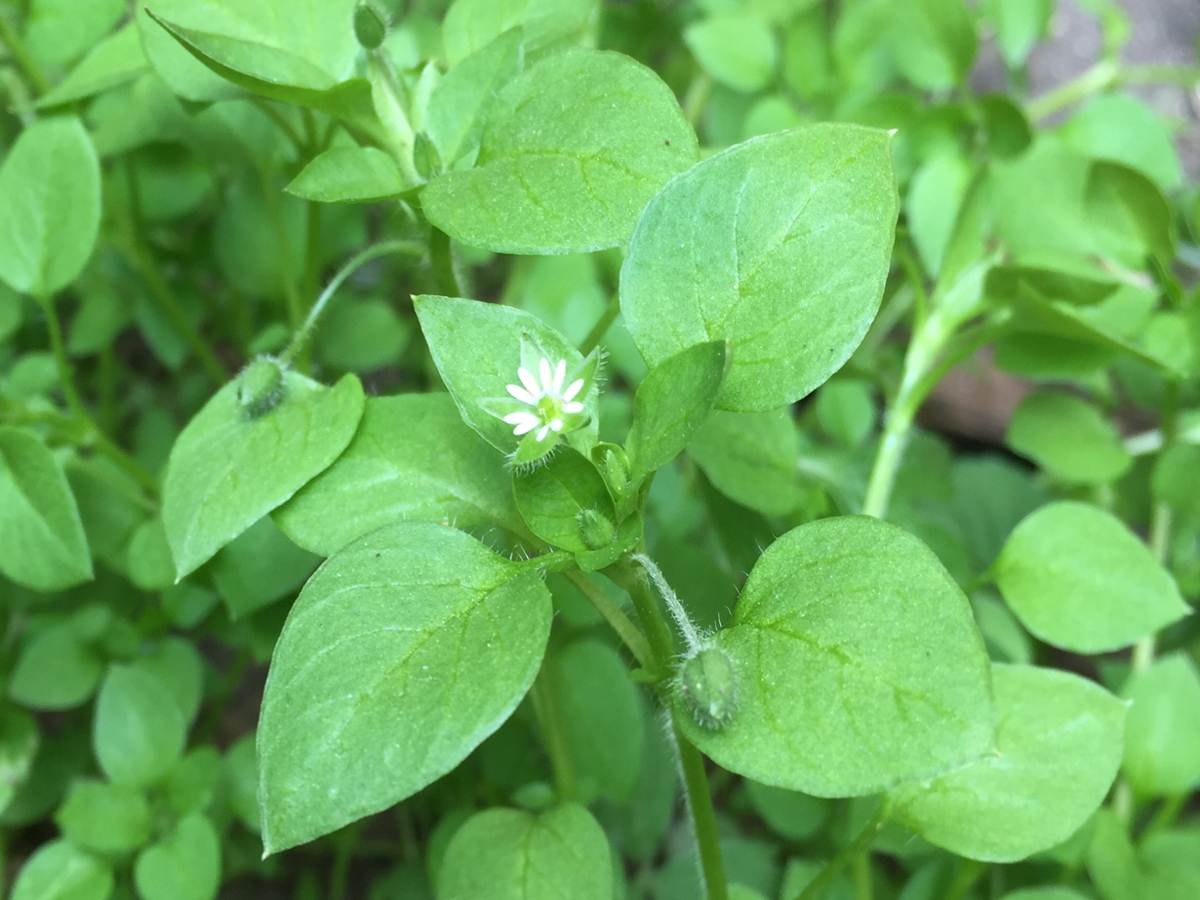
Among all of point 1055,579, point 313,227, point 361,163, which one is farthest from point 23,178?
point 1055,579

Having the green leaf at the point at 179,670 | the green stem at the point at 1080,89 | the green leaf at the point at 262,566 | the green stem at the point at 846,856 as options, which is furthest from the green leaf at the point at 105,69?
the green stem at the point at 1080,89

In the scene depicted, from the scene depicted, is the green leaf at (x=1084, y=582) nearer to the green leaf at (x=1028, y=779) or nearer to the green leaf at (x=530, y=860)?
the green leaf at (x=1028, y=779)

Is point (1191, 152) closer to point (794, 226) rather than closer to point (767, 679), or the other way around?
point (794, 226)

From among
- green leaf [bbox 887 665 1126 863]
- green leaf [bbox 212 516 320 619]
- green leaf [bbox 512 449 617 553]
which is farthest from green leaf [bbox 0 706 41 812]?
green leaf [bbox 887 665 1126 863]

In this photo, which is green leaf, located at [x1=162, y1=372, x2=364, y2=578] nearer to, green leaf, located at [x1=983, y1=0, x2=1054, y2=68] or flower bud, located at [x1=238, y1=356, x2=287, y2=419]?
flower bud, located at [x1=238, y1=356, x2=287, y2=419]

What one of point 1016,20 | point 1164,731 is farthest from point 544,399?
point 1016,20

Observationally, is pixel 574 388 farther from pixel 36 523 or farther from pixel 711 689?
pixel 36 523
